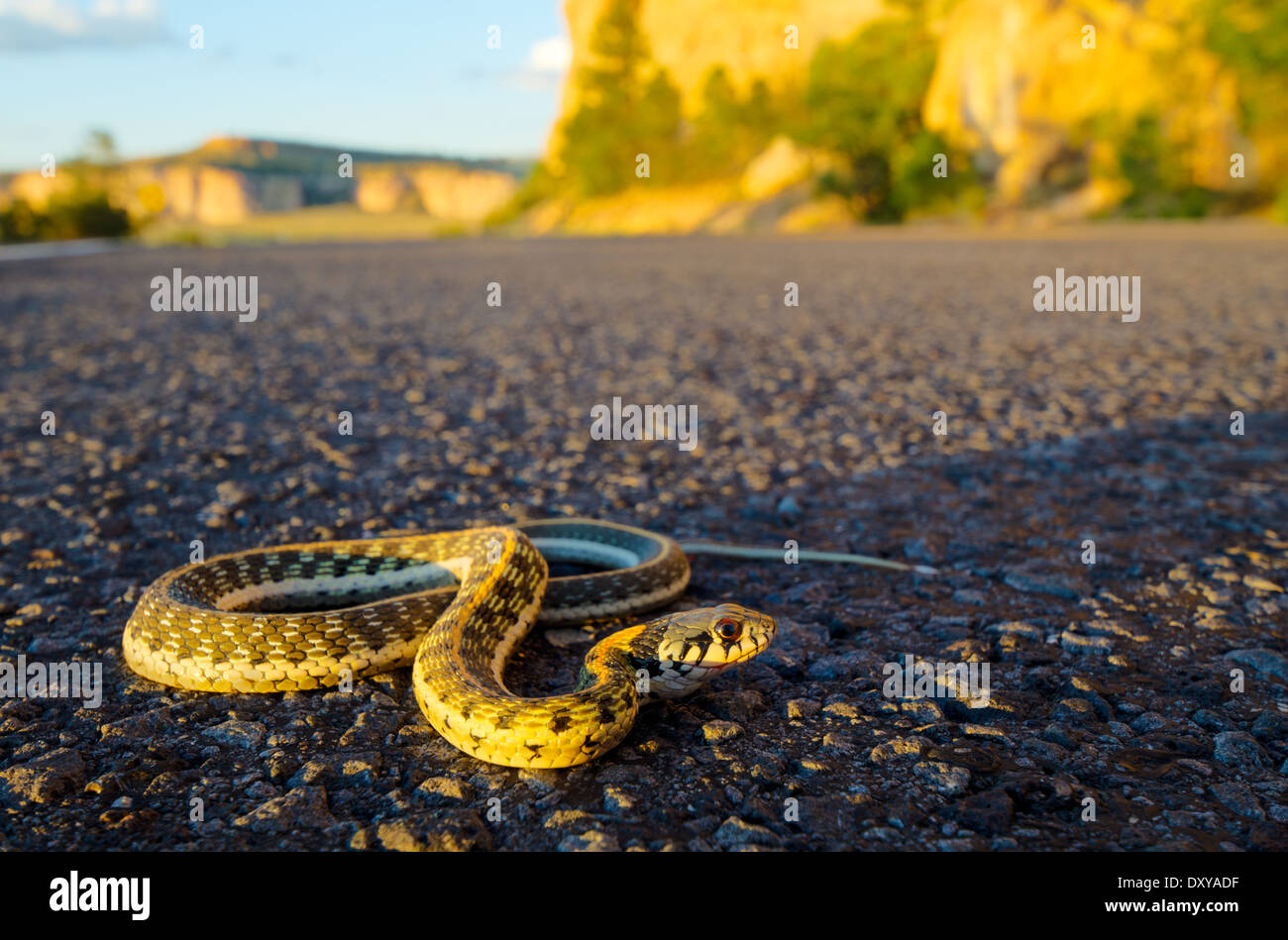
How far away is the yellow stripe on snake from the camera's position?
2459 mm

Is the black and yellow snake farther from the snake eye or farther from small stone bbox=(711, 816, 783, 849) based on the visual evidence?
small stone bbox=(711, 816, 783, 849)

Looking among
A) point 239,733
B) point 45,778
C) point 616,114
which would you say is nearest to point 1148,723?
point 239,733

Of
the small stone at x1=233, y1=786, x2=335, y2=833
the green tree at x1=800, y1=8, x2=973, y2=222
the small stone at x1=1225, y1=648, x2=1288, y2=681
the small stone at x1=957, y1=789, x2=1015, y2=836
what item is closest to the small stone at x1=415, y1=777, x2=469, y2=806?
the small stone at x1=233, y1=786, x2=335, y2=833

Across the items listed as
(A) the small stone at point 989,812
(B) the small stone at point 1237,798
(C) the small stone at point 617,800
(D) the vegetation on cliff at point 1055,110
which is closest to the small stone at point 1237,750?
(B) the small stone at point 1237,798

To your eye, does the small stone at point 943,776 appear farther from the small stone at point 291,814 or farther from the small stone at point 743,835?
the small stone at point 291,814

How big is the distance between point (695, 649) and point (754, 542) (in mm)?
1549

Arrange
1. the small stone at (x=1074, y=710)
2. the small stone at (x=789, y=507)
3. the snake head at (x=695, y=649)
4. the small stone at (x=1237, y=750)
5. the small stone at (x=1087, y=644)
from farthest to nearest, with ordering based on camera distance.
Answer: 1. the small stone at (x=789, y=507)
2. the small stone at (x=1087, y=644)
3. the snake head at (x=695, y=649)
4. the small stone at (x=1074, y=710)
5. the small stone at (x=1237, y=750)

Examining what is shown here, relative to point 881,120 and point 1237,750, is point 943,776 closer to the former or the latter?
point 1237,750

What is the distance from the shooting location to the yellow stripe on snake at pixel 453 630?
2459 millimetres

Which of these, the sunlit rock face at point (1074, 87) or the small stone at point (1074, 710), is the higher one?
the sunlit rock face at point (1074, 87)

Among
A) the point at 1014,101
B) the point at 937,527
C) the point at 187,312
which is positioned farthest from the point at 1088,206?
the point at 937,527

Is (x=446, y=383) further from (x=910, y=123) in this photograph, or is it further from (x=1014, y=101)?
(x=910, y=123)

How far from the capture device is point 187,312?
1274 centimetres

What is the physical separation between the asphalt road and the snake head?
0.10 metres
